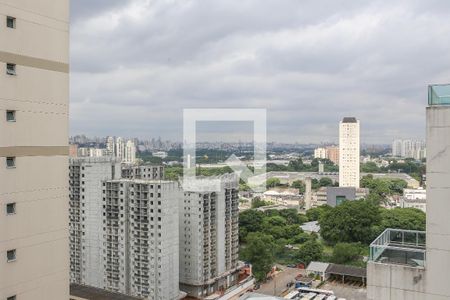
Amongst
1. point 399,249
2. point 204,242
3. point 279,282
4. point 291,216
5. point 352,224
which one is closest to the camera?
point 399,249

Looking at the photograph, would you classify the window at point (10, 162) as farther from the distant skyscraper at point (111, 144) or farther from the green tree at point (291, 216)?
the distant skyscraper at point (111, 144)

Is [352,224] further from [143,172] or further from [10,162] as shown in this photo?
[10,162]

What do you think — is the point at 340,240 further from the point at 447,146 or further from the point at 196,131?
the point at 447,146

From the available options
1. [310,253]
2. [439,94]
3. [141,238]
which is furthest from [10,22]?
[310,253]

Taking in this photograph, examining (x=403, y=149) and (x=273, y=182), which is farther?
(x=403, y=149)

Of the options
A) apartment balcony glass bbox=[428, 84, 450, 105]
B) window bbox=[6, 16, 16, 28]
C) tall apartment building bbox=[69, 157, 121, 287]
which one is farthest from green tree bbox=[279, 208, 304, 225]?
apartment balcony glass bbox=[428, 84, 450, 105]

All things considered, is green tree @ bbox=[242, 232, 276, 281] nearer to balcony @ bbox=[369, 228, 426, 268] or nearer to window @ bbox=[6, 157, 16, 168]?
window @ bbox=[6, 157, 16, 168]

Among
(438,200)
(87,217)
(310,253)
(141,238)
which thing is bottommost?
(310,253)

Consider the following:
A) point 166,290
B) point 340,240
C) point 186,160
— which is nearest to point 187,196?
point 186,160

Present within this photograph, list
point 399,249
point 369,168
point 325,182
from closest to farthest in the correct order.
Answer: point 399,249 < point 325,182 < point 369,168
